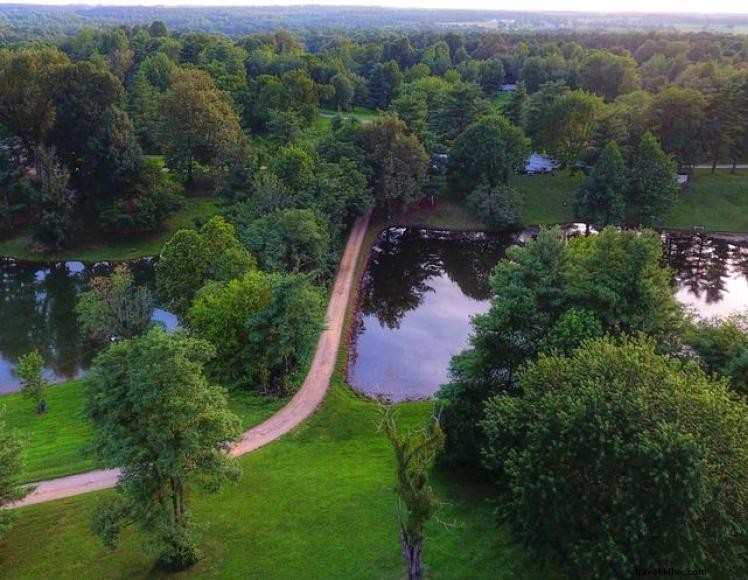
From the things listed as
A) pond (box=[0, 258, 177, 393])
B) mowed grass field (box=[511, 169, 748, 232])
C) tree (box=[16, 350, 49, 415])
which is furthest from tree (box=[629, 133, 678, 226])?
tree (box=[16, 350, 49, 415])

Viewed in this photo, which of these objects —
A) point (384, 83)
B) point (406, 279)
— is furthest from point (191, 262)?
point (384, 83)

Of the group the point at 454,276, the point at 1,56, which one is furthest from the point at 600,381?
the point at 1,56

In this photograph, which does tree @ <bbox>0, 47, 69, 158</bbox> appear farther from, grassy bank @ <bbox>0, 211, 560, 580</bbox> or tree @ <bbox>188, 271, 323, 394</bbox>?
grassy bank @ <bbox>0, 211, 560, 580</bbox>

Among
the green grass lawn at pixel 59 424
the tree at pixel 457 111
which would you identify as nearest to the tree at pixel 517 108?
the tree at pixel 457 111

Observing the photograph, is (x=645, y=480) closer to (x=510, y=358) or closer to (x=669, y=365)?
(x=669, y=365)

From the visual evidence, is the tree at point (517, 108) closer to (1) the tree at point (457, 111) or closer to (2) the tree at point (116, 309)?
(1) the tree at point (457, 111)

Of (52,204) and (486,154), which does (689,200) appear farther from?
(52,204)
